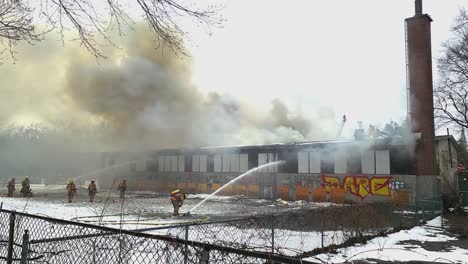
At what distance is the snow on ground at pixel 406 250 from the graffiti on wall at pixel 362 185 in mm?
10649

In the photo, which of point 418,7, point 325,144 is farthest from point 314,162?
point 418,7

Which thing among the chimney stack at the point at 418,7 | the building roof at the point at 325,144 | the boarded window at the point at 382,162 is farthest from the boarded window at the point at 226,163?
the chimney stack at the point at 418,7

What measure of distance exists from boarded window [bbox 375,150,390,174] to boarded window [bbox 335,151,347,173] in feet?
7.55

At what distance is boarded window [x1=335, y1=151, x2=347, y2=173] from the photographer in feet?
86.9

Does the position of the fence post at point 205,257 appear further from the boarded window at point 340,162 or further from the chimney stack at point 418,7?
the chimney stack at point 418,7

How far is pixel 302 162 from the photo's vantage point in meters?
28.9

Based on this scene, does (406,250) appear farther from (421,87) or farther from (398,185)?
(421,87)

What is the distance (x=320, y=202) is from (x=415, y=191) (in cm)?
667

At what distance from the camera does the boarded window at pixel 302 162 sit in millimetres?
28578

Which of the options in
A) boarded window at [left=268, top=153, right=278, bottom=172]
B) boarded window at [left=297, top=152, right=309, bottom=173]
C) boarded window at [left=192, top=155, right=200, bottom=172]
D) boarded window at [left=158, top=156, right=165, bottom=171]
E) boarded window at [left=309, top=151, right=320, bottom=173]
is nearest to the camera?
boarded window at [left=309, top=151, right=320, bottom=173]

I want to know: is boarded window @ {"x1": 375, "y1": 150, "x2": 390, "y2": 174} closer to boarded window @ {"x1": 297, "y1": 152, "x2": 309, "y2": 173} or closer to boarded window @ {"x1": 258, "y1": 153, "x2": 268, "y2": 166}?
boarded window @ {"x1": 297, "y1": 152, "x2": 309, "y2": 173}

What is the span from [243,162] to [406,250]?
24016 mm

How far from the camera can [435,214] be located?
1695cm

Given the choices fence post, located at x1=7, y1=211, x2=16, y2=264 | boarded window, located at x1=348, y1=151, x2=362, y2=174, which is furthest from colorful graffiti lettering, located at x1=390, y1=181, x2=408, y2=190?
fence post, located at x1=7, y1=211, x2=16, y2=264
